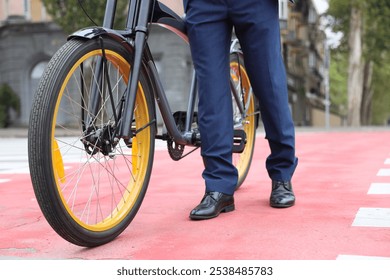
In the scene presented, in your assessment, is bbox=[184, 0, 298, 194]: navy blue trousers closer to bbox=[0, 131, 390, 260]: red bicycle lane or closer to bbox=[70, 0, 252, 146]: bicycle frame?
bbox=[70, 0, 252, 146]: bicycle frame

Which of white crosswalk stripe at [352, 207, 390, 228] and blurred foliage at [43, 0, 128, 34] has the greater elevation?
blurred foliage at [43, 0, 128, 34]

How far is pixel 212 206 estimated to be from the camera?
3.22 m

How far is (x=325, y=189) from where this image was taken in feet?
14.4

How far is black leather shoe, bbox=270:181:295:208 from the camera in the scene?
3.52 metres

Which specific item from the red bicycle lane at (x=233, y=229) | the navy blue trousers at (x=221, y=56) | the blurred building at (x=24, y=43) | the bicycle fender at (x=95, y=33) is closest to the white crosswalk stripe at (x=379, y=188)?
the red bicycle lane at (x=233, y=229)

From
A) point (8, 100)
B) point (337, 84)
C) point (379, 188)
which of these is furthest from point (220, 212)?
point (337, 84)

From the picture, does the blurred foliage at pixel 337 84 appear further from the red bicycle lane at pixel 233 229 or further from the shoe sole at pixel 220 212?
the shoe sole at pixel 220 212

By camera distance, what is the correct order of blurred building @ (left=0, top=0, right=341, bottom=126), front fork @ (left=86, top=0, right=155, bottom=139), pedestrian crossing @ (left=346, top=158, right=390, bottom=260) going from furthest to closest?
blurred building @ (left=0, top=0, right=341, bottom=126) < front fork @ (left=86, top=0, right=155, bottom=139) < pedestrian crossing @ (left=346, top=158, right=390, bottom=260)

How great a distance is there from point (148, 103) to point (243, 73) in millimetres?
1505

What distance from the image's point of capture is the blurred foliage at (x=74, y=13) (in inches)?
744

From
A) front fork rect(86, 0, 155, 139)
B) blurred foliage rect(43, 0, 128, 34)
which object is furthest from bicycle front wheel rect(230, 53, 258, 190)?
blurred foliage rect(43, 0, 128, 34)

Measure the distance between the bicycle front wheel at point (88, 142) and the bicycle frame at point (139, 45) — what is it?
0.12 feet

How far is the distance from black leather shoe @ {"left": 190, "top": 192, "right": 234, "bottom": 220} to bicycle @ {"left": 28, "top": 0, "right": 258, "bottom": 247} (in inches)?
12.1

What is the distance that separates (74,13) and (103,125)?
60.3ft
